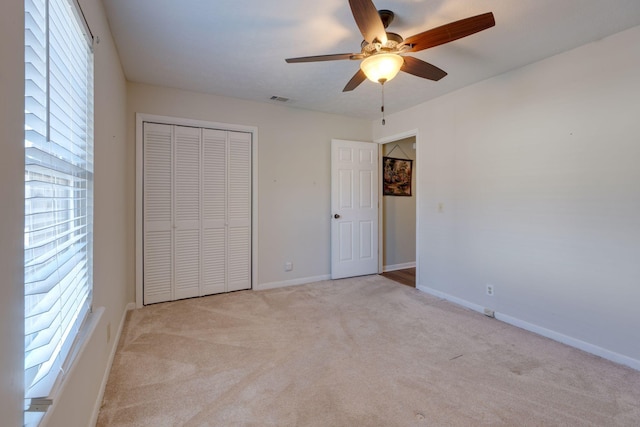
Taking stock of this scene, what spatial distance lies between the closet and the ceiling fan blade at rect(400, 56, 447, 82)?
2355 millimetres

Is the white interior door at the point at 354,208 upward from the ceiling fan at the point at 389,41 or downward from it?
downward

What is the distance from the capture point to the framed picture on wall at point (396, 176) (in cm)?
526

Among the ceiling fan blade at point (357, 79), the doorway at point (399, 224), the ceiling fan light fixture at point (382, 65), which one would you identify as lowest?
the doorway at point (399, 224)

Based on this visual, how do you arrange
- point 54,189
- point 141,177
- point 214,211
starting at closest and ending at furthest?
point 54,189 < point 141,177 < point 214,211

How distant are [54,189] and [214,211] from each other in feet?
8.82

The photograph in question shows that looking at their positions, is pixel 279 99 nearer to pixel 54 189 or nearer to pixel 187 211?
pixel 187 211

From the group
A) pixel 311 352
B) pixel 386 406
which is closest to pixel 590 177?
pixel 386 406

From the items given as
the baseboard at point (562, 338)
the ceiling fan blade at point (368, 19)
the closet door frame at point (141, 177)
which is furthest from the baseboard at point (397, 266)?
the ceiling fan blade at point (368, 19)

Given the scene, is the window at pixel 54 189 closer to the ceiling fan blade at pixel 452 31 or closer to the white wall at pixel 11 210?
the white wall at pixel 11 210

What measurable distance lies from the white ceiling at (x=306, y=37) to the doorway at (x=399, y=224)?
76.0 inches

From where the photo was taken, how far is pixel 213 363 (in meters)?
2.29

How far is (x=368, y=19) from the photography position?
1.75m

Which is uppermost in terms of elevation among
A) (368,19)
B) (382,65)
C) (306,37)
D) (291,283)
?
(306,37)

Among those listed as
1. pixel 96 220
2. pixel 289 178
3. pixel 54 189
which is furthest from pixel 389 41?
pixel 289 178
